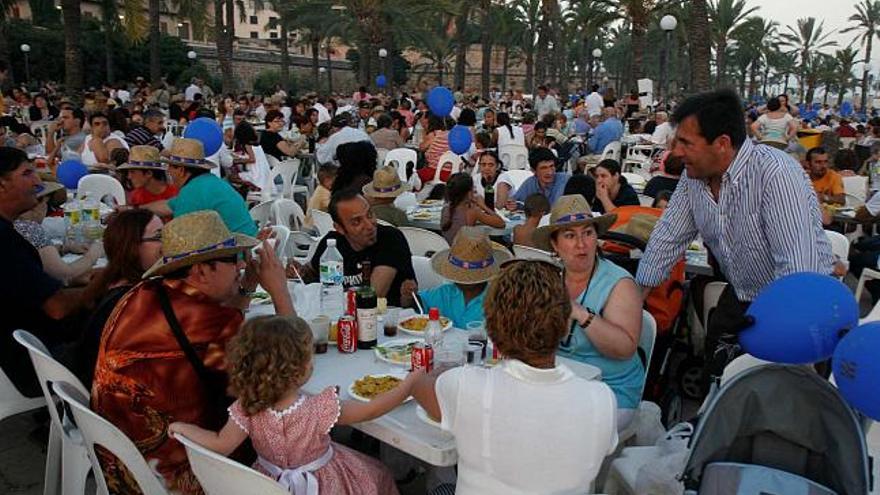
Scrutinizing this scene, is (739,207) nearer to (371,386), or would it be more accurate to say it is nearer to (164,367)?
(371,386)

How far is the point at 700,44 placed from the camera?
18.0 meters

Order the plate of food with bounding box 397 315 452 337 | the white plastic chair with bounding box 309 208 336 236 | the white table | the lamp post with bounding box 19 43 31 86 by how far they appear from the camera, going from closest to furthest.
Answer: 1. the white table
2. the plate of food with bounding box 397 315 452 337
3. the white plastic chair with bounding box 309 208 336 236
4. the lamp post with bounding box 19 43 31 86

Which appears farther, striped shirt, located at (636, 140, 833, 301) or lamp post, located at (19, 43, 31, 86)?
lamp post, located at (19, 43, 31, 86)

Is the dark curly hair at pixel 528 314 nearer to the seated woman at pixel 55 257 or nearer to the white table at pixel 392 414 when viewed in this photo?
the white table at pixel 392 414

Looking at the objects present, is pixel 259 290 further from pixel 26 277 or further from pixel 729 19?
pixel 729 19

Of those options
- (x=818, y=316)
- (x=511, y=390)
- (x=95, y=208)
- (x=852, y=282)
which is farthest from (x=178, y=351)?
(x=852, y=282)

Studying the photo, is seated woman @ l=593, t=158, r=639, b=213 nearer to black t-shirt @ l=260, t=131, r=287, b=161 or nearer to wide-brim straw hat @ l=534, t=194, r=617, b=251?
wide-brim straw hat @ l=534, t=194, r=617, b=251

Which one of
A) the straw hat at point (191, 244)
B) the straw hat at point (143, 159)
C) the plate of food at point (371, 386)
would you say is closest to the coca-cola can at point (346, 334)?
the plate of food at point (371, 386)

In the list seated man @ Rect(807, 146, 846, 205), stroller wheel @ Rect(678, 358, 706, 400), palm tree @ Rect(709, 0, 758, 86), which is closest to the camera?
stroller wheel @ Rect(678, 358, 706, 400)

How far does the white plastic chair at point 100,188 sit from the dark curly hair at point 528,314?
5779 millimetres

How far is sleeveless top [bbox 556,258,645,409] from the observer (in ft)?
10.5

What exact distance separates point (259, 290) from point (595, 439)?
2.53m

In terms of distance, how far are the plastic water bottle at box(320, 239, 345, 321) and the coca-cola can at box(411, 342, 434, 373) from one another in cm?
72

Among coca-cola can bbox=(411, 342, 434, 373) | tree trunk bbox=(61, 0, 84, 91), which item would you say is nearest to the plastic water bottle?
coca-cola can bbox=(411, 342, 434, 373)
